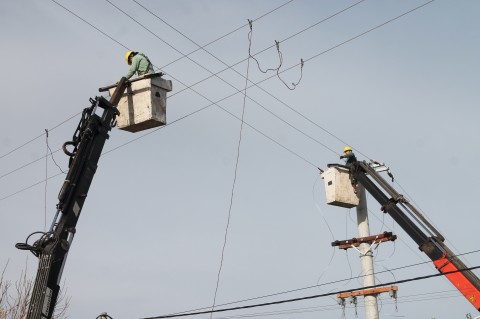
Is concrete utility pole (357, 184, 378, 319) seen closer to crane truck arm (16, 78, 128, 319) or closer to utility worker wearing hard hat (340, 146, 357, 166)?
utility worker wearing hard hat (340, 146, 357, 166)

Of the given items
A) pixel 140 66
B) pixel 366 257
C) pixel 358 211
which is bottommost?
pixel 366 257

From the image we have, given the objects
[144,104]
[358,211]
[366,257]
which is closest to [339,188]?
[358,211]

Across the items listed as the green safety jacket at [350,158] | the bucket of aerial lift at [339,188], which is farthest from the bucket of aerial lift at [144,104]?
the green safety jacket at [350,158]

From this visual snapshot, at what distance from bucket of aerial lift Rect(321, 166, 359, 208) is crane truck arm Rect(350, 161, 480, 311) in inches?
12.5

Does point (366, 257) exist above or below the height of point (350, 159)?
below

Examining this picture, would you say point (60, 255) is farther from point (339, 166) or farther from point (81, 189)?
point (339, 166)

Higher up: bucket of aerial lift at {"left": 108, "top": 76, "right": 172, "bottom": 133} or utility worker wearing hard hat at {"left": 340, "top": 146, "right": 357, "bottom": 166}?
utility worker wearing hard hat at {"left": 340, "top": 146, "right": 357, "bottom": 166}

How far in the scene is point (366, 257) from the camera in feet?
58.9

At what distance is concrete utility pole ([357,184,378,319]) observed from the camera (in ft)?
55.3

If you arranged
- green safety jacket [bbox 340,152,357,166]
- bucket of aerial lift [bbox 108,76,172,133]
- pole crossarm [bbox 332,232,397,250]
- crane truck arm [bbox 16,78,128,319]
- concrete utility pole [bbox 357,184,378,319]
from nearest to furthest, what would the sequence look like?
crane truck arm [bbox 16,78,128,319]
bucket of aerial lift [bbox 108,76,172,133]
concrete utility pole [bbox 357,184,378,319]
pole crossarm [bbox 332,232,397,250]
green safety jacket [bbox 340,152,357,166]

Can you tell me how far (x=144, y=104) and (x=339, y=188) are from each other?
7956 mm

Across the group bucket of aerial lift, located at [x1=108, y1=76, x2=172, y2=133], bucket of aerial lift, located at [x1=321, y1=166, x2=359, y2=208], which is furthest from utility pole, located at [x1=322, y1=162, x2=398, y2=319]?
bucket of aerial lift, located at [x1=108, y1=76, x2=172, y2=133]

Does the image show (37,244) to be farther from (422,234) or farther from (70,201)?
(422,234)

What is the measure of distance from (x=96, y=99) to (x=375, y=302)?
880 centimetres
